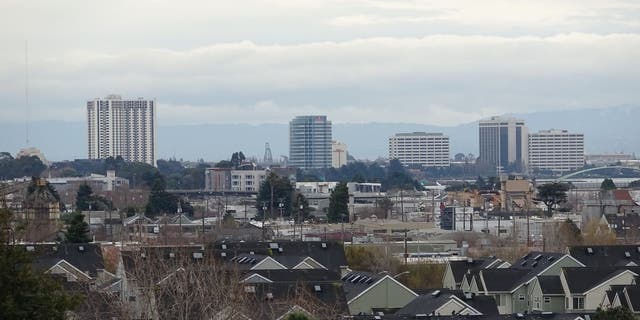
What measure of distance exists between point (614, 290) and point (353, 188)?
318 ft

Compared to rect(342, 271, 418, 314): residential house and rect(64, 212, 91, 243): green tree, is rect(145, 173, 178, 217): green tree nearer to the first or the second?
rect(64, 212, 91, 243): green tree

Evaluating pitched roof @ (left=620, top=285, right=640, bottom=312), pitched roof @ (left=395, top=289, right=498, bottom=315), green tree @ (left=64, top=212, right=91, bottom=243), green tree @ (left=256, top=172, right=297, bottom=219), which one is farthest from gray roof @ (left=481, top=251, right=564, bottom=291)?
green tree @ (left=256, top=172, right=297, bottom=219)

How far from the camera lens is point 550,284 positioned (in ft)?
148

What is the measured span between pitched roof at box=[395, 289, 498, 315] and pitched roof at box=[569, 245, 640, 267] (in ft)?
31.8

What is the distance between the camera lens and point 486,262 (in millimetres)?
52594

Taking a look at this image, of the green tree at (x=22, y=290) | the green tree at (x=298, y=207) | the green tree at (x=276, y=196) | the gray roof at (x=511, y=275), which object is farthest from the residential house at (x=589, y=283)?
the green tree at (x=276, y=196)

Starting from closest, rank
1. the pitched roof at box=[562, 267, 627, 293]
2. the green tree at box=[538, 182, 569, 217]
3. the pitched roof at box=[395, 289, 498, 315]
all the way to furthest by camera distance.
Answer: the pitched roof at box=[395, 289, 498, 315], the pitched roof at box=[562, 267, 627, 293], the green tree at box=[538, 182, 569, 217]

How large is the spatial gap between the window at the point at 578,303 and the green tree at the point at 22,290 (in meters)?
25.3

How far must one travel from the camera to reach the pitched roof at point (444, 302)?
38625 millimetres

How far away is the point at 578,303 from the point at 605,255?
7123 millimetres

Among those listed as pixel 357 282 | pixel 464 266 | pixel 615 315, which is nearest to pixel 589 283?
pixel 357 282

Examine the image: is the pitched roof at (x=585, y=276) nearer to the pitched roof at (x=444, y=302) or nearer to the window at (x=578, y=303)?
the window at (x=578, y=303)

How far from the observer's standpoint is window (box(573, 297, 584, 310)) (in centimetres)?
4331

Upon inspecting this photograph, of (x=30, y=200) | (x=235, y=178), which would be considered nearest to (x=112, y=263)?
(x=30, y=200)
